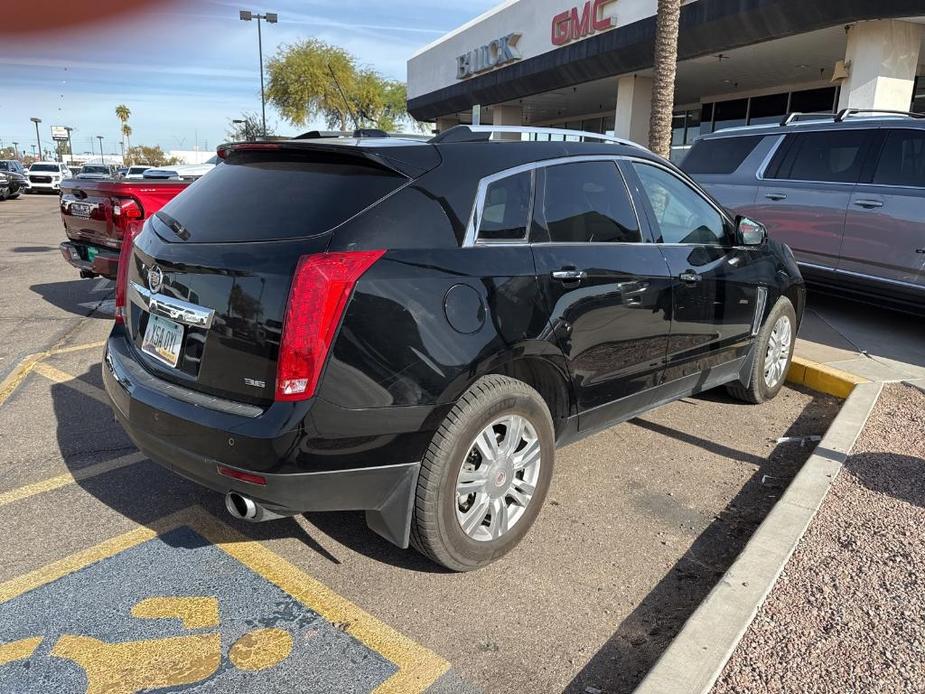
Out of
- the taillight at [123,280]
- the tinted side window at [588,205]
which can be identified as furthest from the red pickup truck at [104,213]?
the tinted side window at [588,205]

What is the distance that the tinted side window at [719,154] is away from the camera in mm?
8430

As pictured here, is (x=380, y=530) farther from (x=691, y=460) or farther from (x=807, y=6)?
(x=807, y=6)

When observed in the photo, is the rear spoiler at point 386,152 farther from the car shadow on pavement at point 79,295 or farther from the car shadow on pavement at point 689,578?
the car shadow on pavement at point 79,295

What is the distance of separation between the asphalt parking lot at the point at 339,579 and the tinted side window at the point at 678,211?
1.32m

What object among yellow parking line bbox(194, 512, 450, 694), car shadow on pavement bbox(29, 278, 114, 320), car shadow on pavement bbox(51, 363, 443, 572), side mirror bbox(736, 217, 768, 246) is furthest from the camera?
car shadow on pavement bbox(29, 278, 114, 320)

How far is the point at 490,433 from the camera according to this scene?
116 inches

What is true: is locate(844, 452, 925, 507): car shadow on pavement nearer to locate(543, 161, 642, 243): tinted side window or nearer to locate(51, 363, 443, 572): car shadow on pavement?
locate(543, 161, 642, 243): tinted side window

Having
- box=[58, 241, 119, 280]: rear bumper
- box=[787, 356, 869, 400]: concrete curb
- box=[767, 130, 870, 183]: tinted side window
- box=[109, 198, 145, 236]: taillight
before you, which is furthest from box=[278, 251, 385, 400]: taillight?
box=[767, 130, 870, 183]: tinted side window

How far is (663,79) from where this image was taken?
35.2ft

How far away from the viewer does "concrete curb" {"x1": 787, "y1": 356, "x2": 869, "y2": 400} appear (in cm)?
536

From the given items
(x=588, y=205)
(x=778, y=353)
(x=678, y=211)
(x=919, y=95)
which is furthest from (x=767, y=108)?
(x=588, y=205)

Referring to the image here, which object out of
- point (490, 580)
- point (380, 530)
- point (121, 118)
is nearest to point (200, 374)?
point (380, 530)

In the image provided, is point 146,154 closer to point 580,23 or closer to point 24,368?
point 580,23

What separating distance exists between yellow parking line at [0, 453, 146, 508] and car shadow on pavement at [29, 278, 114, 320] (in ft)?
13.6
